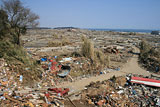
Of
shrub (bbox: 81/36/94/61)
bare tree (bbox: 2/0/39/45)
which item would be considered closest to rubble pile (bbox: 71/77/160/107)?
shrub (bbox: 81/36/94/61)

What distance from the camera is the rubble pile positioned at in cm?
577

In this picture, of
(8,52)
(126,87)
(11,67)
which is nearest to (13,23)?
(8,52)

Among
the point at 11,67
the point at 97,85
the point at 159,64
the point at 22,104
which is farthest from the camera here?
the point at 159,64

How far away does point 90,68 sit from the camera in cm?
969

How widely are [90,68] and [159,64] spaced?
20.8 feet

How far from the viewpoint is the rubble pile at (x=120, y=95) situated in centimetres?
577

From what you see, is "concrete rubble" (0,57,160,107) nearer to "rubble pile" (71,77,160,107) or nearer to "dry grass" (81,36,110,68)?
"rubble pile" (71,77,160,107)

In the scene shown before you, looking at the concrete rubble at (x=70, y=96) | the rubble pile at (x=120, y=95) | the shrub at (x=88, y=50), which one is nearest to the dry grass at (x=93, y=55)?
the shrub at (x=88, y=50)

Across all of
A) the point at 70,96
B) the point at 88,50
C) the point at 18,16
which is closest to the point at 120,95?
the point at 70,96

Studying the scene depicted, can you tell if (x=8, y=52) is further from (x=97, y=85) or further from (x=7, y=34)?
(x=97, y=85)

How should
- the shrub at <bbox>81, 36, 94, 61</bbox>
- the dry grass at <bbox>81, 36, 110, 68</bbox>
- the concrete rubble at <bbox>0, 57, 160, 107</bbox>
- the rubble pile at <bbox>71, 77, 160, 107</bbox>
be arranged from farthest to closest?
1. the shrub at <bbox>81, 36, 94, 61</bbox>
2. the dry grass at <bbox>81, 36, 110, 68</bbox>
3. the rubble pile at <bbox>71, 77, 160, 107</bbox>
4. the concrete rubble at <bbox>0, 57, 160, 107</bbox>

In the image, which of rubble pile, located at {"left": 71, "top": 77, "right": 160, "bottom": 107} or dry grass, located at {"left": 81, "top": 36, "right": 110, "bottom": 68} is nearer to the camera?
rubble pile, located at {"left": 71, "top": 77, "right": 160, "bottom": 107}

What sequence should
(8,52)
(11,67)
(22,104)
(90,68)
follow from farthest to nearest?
(90,68)
(8,52)
(11,67)
(22,104)

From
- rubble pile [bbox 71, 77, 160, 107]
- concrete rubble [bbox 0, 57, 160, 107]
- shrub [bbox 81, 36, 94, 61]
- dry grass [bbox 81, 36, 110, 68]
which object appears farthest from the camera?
shrub [bbox 81, 36, 94, 61]
